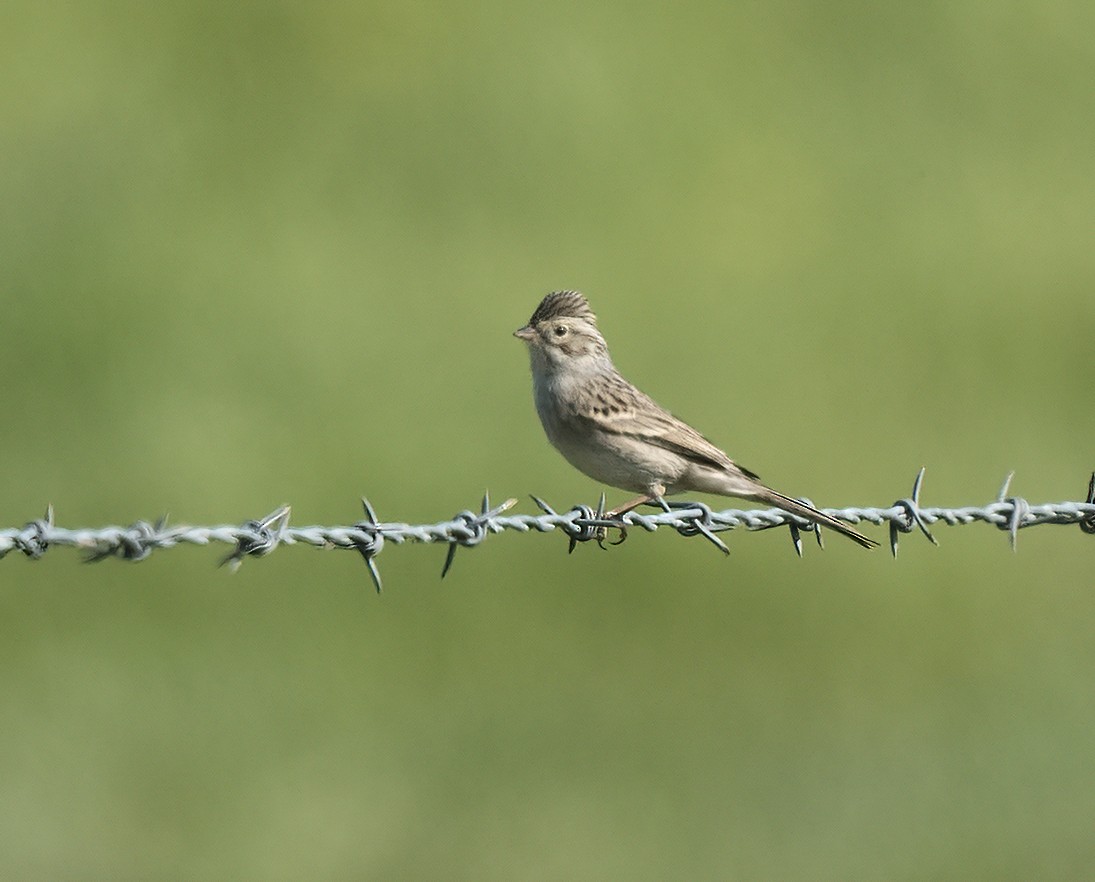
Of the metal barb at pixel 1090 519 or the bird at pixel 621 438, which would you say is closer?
the metal barb at pixel 1090 519

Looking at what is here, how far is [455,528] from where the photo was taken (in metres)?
5.87

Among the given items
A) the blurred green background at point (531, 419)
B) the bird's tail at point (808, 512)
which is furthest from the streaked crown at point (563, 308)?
the blurred green background at point (531, 419)

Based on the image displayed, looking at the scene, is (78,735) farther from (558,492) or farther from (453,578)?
(558,492)

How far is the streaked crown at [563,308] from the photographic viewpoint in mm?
9273

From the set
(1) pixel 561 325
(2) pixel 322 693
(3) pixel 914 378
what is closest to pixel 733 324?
(3) pixel 914 378

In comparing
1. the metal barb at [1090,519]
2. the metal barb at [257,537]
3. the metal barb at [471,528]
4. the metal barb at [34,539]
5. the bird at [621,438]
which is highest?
the bird at [621,438]

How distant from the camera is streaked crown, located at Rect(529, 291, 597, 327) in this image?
9.27m

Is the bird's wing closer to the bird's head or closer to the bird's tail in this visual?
the bird's tail

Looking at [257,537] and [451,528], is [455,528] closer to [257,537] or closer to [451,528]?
[451,528]

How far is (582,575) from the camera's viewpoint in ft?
43.0

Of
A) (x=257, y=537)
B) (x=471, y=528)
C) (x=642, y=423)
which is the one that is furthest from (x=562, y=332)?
(x=257, y=537)

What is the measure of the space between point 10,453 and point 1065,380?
9677 millimetres

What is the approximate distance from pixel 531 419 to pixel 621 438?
19.3 ft

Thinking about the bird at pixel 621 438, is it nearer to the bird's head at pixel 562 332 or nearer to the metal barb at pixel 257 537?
the bird's head at pixel 562 332
